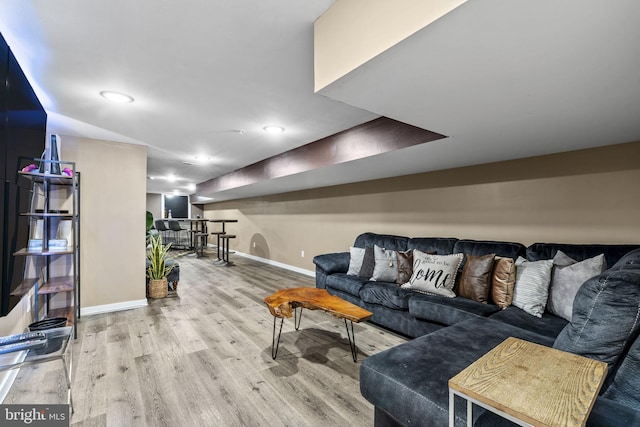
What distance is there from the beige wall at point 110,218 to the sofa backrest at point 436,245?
359cm

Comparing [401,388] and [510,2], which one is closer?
[510,2]

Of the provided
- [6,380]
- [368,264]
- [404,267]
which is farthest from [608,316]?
[6,380]

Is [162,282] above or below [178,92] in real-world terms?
below

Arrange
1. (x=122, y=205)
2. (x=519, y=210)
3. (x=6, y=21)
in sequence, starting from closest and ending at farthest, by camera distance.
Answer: (x=6, y=21) → (x=519, y=210) → (x=122, y=205)

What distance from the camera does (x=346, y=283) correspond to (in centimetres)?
352

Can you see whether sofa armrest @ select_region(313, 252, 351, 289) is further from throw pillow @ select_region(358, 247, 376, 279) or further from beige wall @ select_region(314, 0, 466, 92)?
beige wall @ select_region(314, 0, 466, 92)

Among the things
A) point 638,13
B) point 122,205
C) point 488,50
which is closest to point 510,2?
point 488,50

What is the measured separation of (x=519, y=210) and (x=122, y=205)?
15.4 ft

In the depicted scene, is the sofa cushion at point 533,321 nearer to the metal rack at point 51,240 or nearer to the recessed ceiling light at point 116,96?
the recessed ceiling light at point 116,96

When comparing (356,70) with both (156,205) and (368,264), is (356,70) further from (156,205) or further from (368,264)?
(156,205)

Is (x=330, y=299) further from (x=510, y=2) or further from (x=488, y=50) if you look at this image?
(x=510, y=2)

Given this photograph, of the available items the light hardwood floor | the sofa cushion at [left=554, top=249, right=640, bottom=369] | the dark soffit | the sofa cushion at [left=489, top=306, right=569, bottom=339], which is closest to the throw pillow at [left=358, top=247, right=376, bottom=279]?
the light hardwood floor

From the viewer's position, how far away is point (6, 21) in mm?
1472

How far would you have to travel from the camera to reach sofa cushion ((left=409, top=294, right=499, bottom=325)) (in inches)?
92.6
